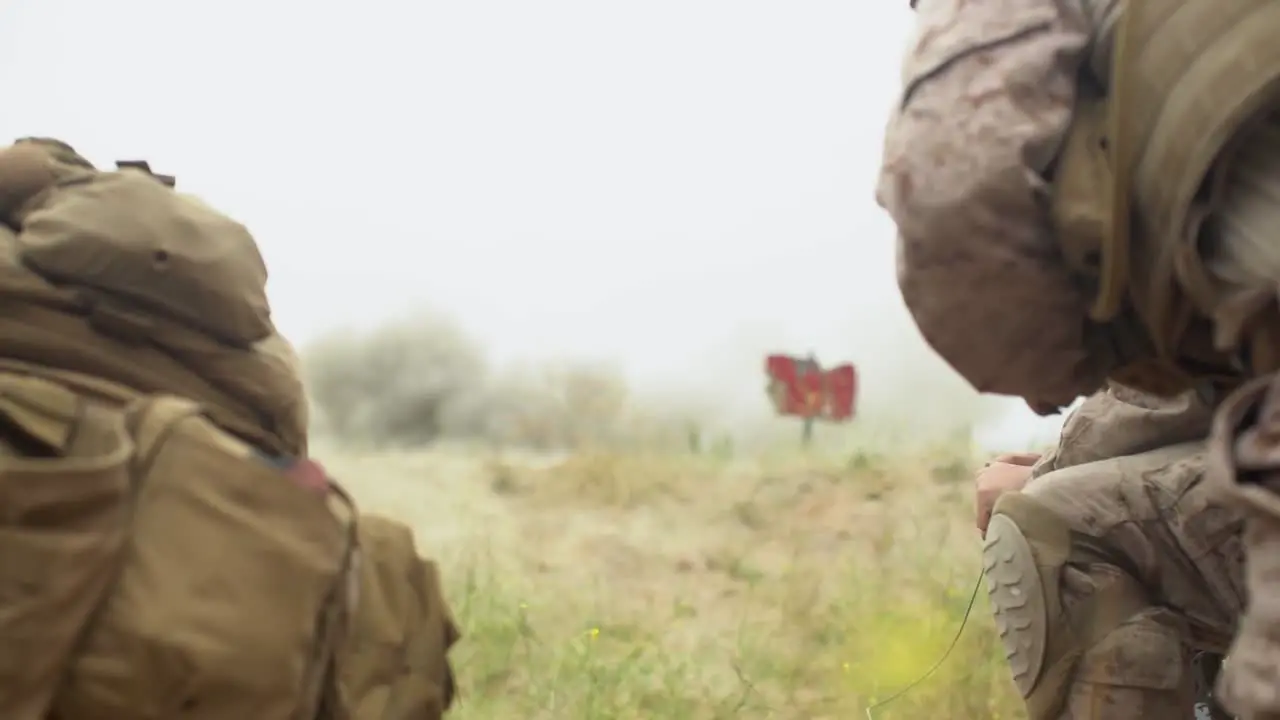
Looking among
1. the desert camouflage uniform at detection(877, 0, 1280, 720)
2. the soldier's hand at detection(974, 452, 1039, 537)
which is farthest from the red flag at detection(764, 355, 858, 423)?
the desert camouflage uniform at detection(877, 0, 1280, 720)

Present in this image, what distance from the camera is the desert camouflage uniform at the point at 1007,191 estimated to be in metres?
0.58

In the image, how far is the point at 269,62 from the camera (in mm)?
2170

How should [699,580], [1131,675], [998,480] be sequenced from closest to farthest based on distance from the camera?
1. [1131,675]
2. [998,480]
3. [699,580]

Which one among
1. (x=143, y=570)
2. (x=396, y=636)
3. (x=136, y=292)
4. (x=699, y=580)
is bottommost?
(x=699, y=580)

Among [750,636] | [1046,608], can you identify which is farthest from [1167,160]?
[750,636]

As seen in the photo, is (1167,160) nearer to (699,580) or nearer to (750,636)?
(750,636)

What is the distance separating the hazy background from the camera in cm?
206

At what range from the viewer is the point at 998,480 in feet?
3.67

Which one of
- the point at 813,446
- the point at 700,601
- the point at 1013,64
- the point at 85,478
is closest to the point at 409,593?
the point at 85,478

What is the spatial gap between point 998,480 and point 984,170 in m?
0.56

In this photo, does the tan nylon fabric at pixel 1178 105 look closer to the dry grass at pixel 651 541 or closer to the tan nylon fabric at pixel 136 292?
the tan nylon fabric at pixel 136 292

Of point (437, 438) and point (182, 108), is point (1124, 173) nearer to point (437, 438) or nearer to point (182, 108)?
point (437, 438)

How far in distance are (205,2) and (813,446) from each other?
1283 mm

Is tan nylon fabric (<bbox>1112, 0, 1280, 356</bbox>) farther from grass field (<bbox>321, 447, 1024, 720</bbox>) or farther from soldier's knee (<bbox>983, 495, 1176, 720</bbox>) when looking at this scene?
grass field (<bbox>321, 447, 1024, 720</bbox>)
